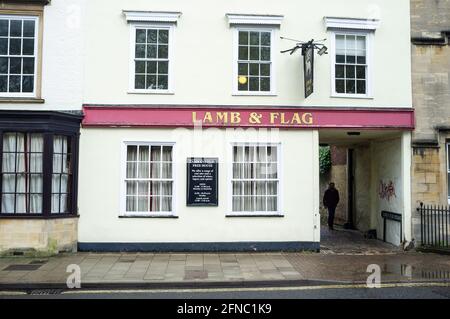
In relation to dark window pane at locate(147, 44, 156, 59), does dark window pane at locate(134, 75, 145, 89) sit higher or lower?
lower

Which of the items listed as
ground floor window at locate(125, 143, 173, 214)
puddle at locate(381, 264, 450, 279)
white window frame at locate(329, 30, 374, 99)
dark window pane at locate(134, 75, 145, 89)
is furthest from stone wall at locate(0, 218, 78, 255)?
white window frame at locate(329, 30, 374, 99)

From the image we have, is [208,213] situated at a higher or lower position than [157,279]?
higher

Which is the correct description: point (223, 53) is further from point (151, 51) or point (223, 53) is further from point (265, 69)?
point (151, 51)

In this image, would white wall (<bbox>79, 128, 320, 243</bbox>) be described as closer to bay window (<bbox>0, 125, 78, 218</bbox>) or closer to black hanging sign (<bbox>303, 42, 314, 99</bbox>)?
bay window (<bbox>0, 125, 78, 218</bbox>)

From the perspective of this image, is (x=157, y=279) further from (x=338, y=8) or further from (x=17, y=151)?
(x=338, y=8)

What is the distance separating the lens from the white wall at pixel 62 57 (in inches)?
475

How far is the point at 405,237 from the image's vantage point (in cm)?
1260

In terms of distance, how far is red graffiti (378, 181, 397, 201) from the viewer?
1357 cm

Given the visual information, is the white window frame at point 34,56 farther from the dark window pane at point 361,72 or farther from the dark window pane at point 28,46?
the dark window pane at point 361,72

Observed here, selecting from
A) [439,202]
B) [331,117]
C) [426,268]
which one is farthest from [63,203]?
[439,202]

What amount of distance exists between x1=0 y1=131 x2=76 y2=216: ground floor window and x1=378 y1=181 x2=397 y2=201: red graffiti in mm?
9313

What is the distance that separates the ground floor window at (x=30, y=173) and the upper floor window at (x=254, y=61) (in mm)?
5198

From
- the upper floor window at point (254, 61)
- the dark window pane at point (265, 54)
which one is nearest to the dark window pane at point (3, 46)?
the upper floor window at point (254, 61)
